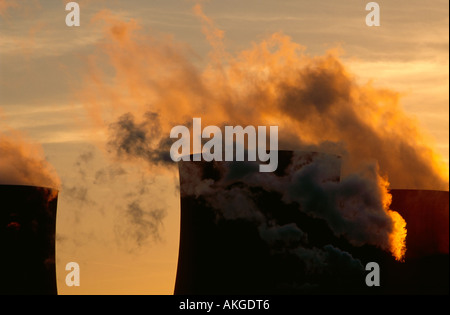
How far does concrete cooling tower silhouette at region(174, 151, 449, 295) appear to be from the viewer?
22.4 meters

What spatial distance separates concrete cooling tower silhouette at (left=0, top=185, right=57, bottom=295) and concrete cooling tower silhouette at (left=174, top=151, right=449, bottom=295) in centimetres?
420

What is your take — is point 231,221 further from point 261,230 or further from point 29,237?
point 29,237

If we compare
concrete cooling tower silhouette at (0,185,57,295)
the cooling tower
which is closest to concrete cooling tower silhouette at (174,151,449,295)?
the cooling tower

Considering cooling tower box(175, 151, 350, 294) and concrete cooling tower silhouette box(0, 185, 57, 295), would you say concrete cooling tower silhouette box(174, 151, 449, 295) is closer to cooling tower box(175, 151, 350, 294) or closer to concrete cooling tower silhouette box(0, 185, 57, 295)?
cooling tower box(175, 151, 350, 294)

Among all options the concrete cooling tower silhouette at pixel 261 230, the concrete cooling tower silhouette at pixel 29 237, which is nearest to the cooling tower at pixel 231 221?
the concrete cooling tower silhouette at pixel 261 230

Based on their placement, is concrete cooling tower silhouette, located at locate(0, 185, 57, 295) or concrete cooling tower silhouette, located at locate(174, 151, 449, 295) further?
concrete cooling tower silhouette, located at locate(0, 185, 57, 295)

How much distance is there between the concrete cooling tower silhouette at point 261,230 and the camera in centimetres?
2241

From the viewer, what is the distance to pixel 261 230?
74.1ft

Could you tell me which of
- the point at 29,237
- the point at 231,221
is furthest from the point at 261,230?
the point at 29,237

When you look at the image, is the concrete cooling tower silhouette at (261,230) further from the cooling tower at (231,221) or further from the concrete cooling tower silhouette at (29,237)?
the concrete cooling tower silhouette at (29,237)

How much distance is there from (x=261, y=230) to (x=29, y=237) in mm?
6899

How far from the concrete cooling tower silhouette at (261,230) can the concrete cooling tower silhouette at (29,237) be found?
13.8ft
